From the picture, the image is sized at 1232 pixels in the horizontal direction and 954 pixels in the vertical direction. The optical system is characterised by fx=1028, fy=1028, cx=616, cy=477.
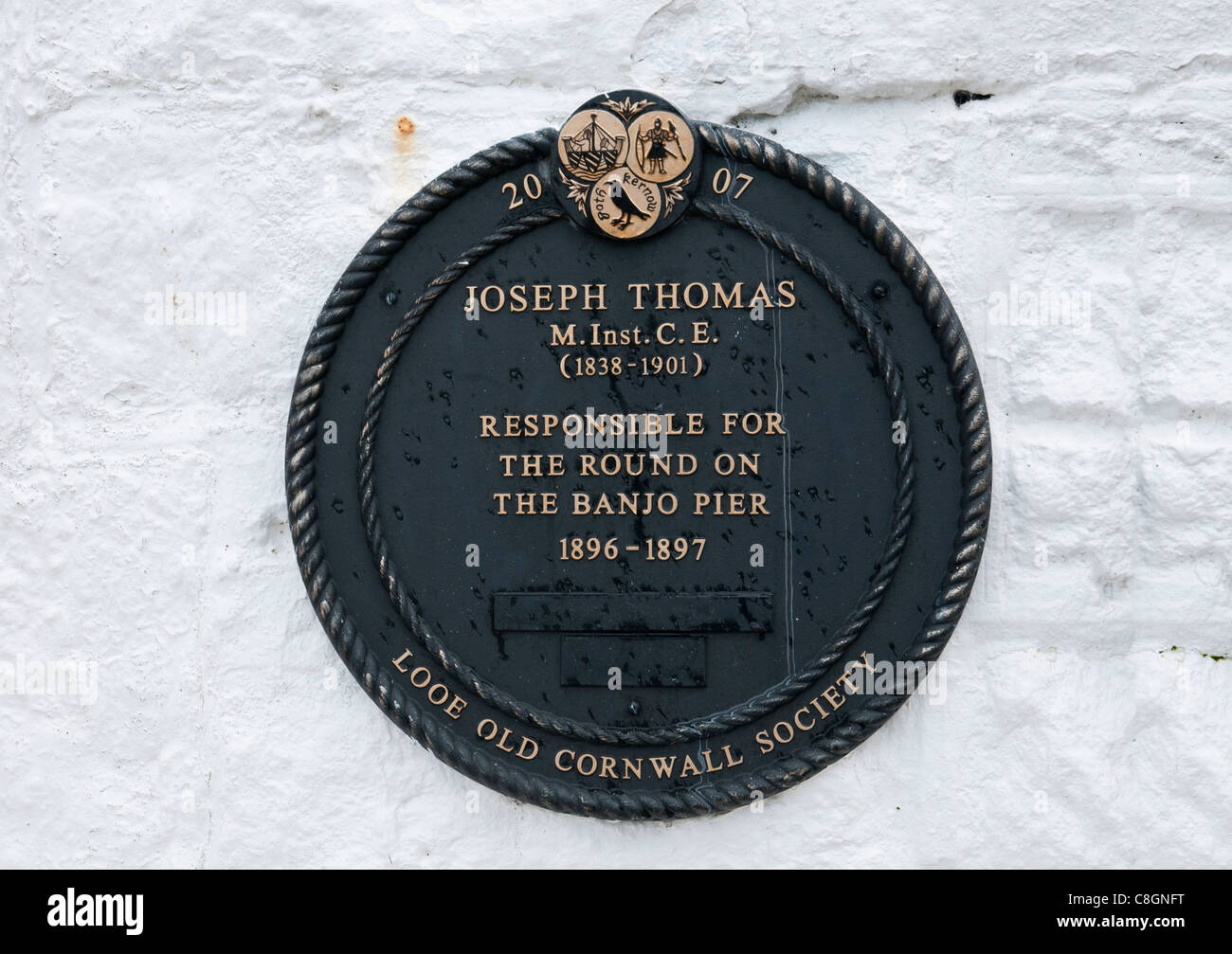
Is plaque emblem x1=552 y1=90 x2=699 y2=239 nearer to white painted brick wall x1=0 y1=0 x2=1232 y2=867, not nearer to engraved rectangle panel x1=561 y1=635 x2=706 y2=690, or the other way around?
white painted brick wall x1=0 y1=0 x2=1232 y2=867

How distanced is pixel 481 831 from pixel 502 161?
1.19 meters

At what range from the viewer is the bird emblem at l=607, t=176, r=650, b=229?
1.77 meters

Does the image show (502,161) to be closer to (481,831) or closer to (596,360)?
(596,360)

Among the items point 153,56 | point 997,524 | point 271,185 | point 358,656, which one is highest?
point 153,56

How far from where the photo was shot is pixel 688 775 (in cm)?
176

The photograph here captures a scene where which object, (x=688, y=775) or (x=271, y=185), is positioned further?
(x=271, y=185)

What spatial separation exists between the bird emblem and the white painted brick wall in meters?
0.19

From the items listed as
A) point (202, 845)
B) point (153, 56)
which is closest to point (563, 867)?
point (202, 845)

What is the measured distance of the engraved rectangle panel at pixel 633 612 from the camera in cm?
176

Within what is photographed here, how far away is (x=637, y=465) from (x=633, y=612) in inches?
10.0

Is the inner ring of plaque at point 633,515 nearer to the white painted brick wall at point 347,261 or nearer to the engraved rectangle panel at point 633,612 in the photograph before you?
the engraved rectangle panel at point 633,612

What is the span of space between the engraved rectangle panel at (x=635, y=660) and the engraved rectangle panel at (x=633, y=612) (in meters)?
0.02

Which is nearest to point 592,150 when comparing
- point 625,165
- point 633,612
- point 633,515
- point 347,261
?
point 625,165

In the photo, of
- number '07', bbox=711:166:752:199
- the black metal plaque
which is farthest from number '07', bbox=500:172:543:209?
number '07', bbox=711:166:752:199
